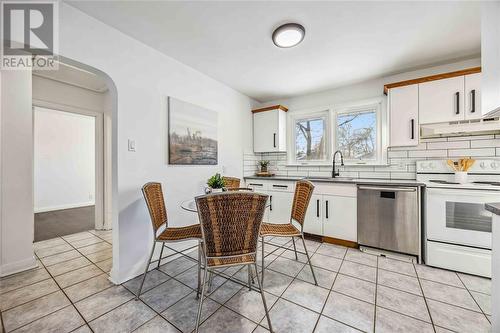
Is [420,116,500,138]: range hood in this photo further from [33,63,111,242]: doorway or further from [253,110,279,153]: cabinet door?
[33,63,111,242]: doorway

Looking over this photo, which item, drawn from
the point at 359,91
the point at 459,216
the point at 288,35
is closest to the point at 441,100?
the point at 359,91

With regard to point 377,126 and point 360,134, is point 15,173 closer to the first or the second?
point 360,134

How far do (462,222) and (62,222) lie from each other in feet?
19.7

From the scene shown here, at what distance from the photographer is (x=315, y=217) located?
293 centimetres

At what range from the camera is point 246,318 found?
1447mm

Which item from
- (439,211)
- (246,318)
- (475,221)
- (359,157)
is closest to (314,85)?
(359,157)

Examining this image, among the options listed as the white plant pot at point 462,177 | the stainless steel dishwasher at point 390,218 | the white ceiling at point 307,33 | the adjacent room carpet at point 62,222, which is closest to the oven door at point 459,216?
the stainless steel dishwasher at point 390,218

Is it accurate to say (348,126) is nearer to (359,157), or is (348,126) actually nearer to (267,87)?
(359,157)

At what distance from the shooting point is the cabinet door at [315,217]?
288 cm

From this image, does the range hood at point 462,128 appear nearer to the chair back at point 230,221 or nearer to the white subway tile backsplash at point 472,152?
the white subway tile backsplash at point 472,152

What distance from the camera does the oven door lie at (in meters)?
1.95

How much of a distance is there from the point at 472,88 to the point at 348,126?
1.38 metres

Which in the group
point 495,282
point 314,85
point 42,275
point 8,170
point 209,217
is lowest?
point 42,275

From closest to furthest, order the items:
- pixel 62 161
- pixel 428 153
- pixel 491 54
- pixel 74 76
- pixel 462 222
→ pixel 491 54 → pixel 462 222 → pixel 428 153 → pixel 74 76 → pixel 62 161
